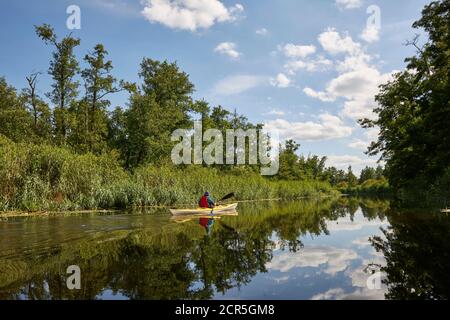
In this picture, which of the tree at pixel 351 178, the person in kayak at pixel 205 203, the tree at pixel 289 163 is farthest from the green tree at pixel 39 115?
the tree at pixel 351 178

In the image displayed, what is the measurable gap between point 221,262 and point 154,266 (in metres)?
1.47

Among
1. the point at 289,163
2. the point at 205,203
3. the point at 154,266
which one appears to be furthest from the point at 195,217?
the point at 289,163

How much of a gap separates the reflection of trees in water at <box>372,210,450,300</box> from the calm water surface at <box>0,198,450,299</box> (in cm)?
2

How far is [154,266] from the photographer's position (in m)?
7.61

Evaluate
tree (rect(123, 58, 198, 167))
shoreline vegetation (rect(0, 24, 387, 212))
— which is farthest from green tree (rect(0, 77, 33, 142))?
tree (rect(123, 58, 198, 167))

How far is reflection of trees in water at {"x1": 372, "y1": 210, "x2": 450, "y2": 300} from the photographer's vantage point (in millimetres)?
5734

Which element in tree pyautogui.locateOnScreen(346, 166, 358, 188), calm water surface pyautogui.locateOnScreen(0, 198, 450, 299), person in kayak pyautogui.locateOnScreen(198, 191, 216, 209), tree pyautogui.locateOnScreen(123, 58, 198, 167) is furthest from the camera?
tree pyautogui.locateOnScreen(346, 166, 358, 188)

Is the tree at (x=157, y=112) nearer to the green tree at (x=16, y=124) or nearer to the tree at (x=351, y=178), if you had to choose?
the green tree at (x=16, y=124)

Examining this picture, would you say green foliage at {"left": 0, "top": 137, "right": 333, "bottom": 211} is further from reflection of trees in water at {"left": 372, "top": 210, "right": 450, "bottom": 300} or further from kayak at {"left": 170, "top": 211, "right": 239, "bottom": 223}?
reflection of trees in water at {"left": 372, "top": 210, "right": 450, "bottom": 300}

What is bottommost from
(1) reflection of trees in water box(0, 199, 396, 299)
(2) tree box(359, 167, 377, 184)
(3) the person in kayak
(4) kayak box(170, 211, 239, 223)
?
(4) kayak box(170, 211, 239, 223)
